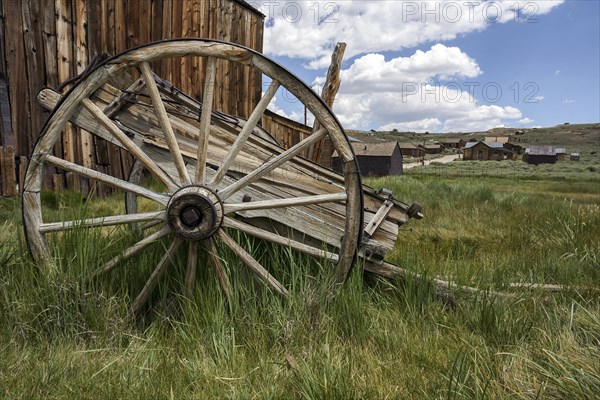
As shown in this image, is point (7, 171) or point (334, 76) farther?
point (7, 171)

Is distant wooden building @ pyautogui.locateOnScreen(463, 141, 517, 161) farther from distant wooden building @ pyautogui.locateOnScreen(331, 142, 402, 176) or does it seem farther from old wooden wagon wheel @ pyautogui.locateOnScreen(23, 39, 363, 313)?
old wooden wagon wheel @ pyautogui.locateOnScreen(23, 39, 363, 313)

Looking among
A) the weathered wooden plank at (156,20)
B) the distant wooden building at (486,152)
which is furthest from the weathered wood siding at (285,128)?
the distant wooden building at (486,152)

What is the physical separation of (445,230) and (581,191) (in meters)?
20.7

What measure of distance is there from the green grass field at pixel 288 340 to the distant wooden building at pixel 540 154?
67.3 meters

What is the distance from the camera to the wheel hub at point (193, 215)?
93.0 inches

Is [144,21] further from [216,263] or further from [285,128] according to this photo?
[216,263]

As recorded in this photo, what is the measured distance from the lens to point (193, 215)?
93.1 inches

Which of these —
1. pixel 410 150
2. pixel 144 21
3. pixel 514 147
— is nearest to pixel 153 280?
pixel 144 21

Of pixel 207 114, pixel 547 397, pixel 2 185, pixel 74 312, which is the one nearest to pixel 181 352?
pixel 74 312

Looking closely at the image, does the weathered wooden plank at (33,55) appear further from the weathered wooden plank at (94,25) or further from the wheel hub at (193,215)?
the wheel hub at (193,215)

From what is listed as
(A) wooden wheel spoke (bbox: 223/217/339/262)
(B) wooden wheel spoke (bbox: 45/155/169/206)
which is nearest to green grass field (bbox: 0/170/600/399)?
(A) wooden wheel spoke (bbox: 223/217/339/262)

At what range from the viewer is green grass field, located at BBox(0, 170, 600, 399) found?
1634 mm

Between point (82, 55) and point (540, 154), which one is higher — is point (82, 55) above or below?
below

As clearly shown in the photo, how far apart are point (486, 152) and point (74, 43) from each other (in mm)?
77170
